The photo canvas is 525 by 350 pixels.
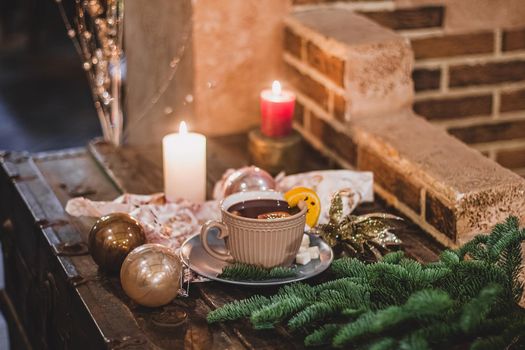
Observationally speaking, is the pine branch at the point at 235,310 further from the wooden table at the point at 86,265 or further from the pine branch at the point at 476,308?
the pine branch at the point at 476,308

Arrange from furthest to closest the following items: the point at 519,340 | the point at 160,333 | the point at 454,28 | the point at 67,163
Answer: the point at 454,28 < the point at 67,163 < the point at 160,333 < the point at 519,340

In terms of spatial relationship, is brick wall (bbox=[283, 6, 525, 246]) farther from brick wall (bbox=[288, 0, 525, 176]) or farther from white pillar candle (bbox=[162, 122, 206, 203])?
white pillar candle (bbox=[162, 122, 206, 203])

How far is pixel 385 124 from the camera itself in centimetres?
182

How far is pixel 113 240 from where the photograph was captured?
55.1 inches

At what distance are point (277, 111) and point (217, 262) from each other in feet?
1.55

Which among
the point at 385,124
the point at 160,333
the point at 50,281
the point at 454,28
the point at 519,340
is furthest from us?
the point at 454,28

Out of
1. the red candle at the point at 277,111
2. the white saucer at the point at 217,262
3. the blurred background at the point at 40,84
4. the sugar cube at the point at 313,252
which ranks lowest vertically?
the blurred background at the point at 40,84

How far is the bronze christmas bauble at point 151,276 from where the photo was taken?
129 cm

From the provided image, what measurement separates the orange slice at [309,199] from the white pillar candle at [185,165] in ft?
0.71

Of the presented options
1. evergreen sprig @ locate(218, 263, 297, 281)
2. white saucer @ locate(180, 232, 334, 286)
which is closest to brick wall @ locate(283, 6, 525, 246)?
white saucer @ locate(180, 232, 334, 286)

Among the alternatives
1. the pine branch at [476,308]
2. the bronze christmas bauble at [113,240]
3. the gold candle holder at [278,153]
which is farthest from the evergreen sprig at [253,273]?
the gold candle holder at [278,153]

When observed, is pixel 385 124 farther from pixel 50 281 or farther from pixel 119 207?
pixel 50 281

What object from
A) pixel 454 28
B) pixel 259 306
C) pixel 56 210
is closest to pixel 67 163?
pixel 56 210

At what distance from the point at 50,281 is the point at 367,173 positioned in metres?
0.61
